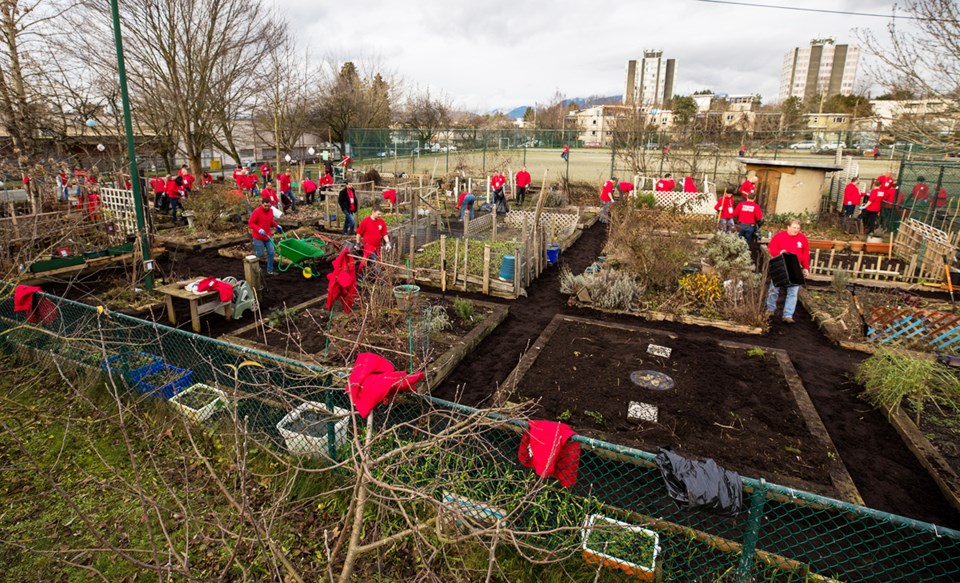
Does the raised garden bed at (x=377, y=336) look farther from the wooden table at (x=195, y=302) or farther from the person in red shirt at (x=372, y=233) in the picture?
the person in red shirt at (x=372, y=233)

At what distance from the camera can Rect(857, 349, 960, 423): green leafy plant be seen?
615cm

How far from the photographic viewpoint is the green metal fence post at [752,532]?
3.03 meters

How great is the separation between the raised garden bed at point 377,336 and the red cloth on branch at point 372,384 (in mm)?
3693

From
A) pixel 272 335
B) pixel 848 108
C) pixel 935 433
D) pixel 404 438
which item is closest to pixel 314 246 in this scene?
pixel 272 335

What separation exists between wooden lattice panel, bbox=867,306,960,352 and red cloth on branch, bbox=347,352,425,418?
28.1 ft

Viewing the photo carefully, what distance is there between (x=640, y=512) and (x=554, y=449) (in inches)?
76.3

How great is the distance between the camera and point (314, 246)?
1216cm

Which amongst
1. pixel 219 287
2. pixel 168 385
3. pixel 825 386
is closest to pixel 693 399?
pixel 825 386

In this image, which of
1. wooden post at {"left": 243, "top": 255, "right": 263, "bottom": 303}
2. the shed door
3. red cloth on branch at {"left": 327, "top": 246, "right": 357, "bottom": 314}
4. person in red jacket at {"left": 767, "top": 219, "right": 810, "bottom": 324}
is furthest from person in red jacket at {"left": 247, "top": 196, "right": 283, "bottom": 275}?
the shed door

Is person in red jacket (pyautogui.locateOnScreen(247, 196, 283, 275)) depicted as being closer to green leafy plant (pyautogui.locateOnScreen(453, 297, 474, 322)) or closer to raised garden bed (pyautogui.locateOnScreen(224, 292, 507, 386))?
raised garden bed (pyautogui.locateOnScreen(224, 292, 507, 386))

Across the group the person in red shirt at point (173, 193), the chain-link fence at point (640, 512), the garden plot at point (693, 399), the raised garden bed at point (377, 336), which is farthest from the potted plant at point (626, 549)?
the person in red shirt at point (173, 193)

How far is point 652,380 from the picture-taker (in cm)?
703

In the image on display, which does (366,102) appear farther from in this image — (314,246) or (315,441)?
(315,441)

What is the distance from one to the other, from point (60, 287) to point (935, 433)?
49.5ft
